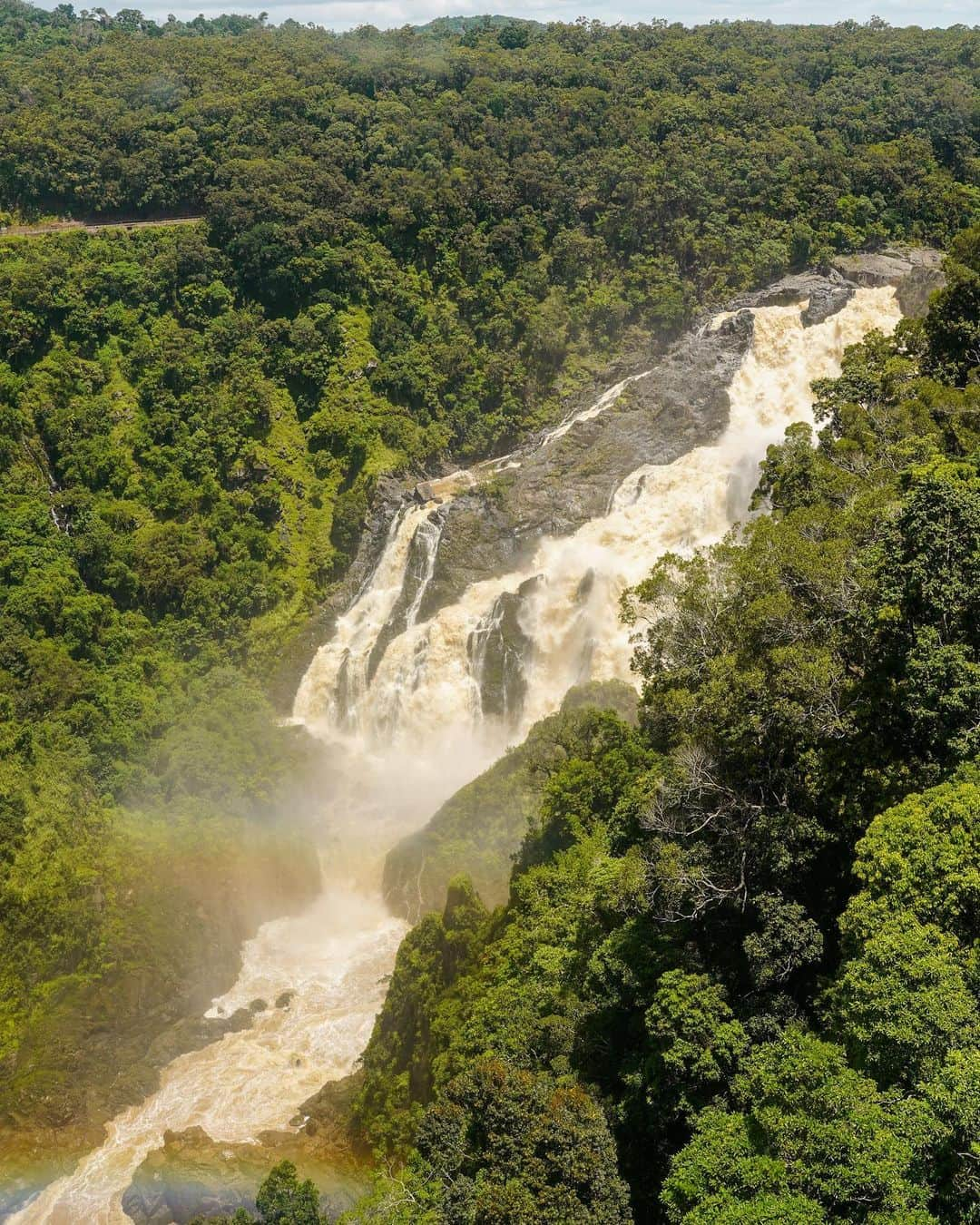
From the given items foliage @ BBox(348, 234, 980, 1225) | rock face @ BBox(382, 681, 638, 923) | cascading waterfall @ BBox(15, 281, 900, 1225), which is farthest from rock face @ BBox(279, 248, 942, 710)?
foliage @ BBox(348, 234, 980, 1225)

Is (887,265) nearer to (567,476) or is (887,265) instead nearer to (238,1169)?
(567,476)

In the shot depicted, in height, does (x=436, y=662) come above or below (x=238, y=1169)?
above

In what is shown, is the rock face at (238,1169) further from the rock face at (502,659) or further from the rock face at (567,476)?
the rock face at (567,476)

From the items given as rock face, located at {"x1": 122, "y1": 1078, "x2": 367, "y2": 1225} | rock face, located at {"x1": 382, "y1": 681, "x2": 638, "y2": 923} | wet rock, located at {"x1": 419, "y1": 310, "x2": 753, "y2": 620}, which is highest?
wet rock, located at {"x1": 419, "y1": 310, "x2": 753, "y2": 620}

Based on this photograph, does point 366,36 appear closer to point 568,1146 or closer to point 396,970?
point 396,970

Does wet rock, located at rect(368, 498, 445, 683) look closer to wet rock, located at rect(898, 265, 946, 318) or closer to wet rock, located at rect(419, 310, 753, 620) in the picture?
wet rock, located at rect(419, 310, 753, 620)

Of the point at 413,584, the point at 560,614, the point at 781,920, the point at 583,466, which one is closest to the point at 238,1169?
the point at 781,920

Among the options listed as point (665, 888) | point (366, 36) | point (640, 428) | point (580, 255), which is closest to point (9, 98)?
point (366, 36)
